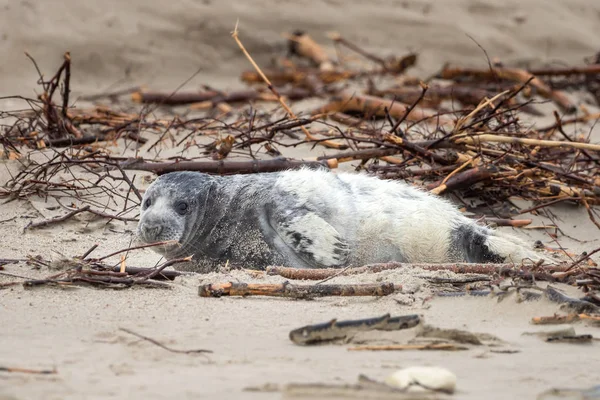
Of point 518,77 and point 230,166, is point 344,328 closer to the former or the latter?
point 230,166

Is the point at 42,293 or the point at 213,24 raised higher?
the point at 213,24

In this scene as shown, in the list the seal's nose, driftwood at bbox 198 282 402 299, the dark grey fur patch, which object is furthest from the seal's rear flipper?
the seal's nose

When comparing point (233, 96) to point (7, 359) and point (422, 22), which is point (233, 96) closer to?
point (422, 22)

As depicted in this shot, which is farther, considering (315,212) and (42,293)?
(315,212)

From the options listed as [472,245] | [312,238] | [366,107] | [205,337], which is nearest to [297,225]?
[312,238]

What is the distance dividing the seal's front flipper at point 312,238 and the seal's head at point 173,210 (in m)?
0.45

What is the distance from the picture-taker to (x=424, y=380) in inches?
114

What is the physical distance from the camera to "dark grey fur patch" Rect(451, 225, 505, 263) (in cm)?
540

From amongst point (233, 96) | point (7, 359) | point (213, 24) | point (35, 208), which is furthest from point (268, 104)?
point (7, 359)

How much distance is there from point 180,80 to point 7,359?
8921 millimetres

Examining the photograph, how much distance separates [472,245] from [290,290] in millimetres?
1574

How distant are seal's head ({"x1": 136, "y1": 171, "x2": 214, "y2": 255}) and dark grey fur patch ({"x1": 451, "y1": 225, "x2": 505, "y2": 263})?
142 cm

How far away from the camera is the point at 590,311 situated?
4.02 meters

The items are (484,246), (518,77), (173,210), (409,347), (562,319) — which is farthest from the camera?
(518,77)
